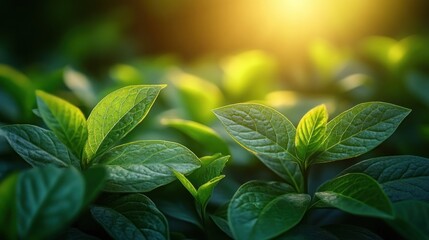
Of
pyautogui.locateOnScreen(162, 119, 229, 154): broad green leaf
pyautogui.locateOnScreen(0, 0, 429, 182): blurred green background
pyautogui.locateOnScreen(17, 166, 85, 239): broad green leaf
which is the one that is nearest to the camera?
pyautogui.locateOnScreen(17, 166, 85, 239): broad green leaf

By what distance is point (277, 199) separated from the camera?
2.18 feet

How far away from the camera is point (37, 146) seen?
0.70m

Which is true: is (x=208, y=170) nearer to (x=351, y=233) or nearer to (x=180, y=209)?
(x=180, y=209)

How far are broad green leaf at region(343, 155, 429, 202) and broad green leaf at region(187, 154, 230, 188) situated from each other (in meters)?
0.21

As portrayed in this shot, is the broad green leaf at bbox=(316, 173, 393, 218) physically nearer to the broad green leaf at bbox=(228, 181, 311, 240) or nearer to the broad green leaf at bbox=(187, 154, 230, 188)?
the broad green leaf at bbox=(228, 181, 311, 240)

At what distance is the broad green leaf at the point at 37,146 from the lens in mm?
679

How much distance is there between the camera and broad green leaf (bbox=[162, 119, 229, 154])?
2.79 ft

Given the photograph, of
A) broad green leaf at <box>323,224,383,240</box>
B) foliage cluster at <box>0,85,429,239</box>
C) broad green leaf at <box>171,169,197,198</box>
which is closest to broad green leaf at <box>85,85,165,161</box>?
foliage cluster at <box>0,85,429,239</box>

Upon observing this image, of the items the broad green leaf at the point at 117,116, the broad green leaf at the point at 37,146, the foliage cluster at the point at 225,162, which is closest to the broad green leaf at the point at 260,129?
the foliage cluster at the point at 225,162

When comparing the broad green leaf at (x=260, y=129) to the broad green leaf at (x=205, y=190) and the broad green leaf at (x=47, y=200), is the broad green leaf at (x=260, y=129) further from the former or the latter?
the broad green leaf at (x=47, y=200)

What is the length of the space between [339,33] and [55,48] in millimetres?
1157

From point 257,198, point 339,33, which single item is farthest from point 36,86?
point 339,33

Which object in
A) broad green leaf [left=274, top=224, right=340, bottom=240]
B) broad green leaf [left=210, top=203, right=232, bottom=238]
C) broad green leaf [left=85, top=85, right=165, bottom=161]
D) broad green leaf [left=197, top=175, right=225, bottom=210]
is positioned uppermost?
broad green leaf [left=85, top=85, right=165, bottom=161]

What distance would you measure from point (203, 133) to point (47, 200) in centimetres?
35
